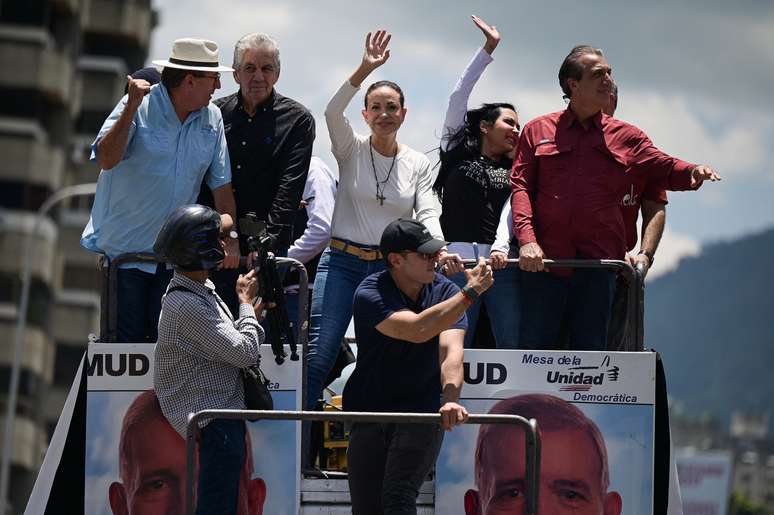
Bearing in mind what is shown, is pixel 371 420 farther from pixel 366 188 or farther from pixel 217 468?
pixel 366 188

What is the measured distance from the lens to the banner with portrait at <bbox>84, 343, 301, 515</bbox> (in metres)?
10.6

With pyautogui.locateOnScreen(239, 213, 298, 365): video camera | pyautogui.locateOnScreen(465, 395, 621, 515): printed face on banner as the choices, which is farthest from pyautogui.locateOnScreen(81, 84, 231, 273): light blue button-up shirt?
pyautogui.locateOnScreen(465, 395, 621, 515): printed face on banner

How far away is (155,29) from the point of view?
7075 cm

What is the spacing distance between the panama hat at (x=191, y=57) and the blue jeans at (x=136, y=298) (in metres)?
1.19

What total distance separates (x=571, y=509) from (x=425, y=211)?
89.2 inches

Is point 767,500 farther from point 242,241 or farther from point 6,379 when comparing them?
point 242,241

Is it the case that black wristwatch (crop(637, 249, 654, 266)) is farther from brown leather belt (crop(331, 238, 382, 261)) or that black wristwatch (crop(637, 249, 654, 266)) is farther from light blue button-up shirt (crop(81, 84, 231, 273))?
light blue button-up shirt (crop(81, 84, 231, 273))

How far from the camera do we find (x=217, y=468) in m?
9.73

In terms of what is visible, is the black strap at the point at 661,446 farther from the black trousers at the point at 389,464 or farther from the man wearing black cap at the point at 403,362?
the black trousers at the point at 389,464

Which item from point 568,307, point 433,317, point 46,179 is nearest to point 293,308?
point 568,307

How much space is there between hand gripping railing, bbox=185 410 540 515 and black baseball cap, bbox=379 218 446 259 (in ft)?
3.14

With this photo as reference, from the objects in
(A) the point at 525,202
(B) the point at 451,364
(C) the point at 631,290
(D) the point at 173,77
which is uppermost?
(D) the point at 173,77

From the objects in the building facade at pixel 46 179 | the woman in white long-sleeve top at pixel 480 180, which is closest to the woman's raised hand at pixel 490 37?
the woman in white long-sleeve top at pixel 480 180

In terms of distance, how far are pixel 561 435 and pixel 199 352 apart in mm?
2207
